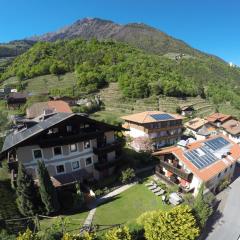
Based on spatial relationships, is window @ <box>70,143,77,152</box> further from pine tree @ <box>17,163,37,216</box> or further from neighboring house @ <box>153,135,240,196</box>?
neighboring house @ <box>153,135,240,196</box>

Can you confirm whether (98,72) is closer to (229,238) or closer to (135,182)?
(135,182)

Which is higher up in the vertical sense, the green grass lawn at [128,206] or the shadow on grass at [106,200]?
the shadow on grass at [106,200]

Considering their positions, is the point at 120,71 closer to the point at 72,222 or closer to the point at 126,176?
the point at 126,176

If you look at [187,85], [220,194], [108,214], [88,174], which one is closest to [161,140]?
[220,194]

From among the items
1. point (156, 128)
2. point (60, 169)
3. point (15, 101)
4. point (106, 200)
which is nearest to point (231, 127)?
point (156, 128)

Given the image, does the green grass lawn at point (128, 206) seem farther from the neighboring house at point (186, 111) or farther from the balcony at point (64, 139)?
the neighboring house at point (186, 111)

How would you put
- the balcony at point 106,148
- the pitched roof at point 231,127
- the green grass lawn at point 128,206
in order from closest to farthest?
the green grass lawn at point 128,206
the balcony at point 106,148
the pitched roof at point 231,127

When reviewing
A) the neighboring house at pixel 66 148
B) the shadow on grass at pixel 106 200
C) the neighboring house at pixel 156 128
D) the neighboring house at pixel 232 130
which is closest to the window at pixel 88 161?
the neighboring house at pixel 66 148
